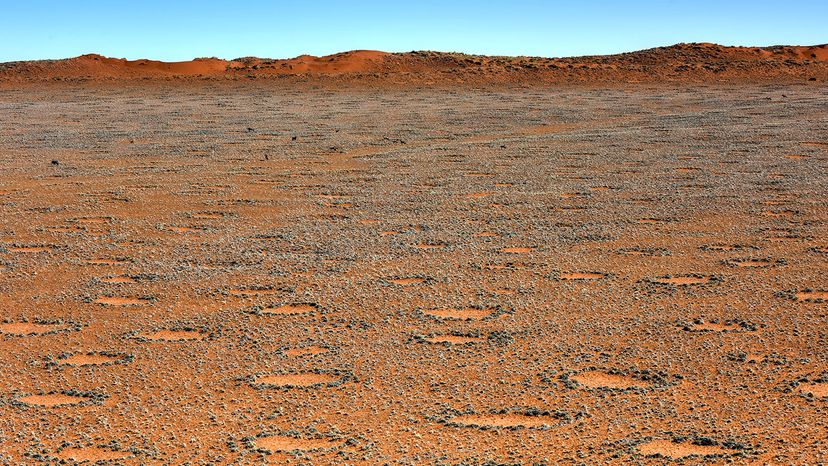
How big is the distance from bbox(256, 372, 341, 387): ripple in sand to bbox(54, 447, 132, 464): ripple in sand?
0.84m

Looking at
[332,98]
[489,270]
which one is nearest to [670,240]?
[489,270]

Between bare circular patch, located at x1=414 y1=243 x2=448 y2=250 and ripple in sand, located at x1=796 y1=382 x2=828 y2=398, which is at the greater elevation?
bare circular patch, located at x1=414 y1=243 x2=448 y2=250

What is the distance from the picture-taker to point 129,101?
80.5 ft

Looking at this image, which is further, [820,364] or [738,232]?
[738,232]

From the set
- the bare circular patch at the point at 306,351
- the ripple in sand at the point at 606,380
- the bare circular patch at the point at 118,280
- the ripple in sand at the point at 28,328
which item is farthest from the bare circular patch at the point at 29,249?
the ripple in sand at the point at 606,380

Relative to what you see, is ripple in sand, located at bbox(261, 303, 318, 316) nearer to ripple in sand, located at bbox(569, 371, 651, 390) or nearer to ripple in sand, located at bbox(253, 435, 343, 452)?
ripple in sand, located at bbox(253, 435, 343, 452)

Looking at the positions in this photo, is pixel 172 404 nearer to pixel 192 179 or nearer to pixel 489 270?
pixel 489 270

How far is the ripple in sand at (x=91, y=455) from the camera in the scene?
3.46 meters

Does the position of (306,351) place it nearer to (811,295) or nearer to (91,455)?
(91,455)

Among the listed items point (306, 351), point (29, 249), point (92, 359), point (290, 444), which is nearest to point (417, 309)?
point (306, 351)

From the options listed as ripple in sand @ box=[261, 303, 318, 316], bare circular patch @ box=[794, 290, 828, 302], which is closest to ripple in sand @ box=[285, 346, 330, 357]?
ripple in sand @ box=[261, 303, 318, 316]

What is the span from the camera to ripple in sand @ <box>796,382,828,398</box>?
3982 mm

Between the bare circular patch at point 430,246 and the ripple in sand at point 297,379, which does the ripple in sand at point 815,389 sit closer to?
the ripple in sand at point 297,379

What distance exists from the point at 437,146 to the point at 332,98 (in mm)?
12516
